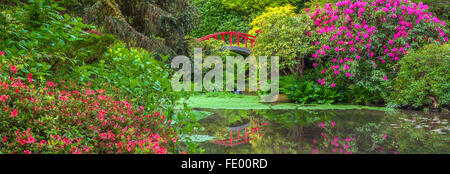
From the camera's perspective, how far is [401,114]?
9625 millimetres

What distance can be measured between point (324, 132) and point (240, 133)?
4.66ft

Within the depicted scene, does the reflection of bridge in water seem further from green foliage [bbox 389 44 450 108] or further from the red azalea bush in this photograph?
green foliage [bbox 389 44 450 108]

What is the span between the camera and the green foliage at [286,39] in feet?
42.8

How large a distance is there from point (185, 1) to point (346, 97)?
7.46 metres

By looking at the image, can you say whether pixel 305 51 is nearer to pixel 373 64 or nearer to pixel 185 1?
pixel 373 64

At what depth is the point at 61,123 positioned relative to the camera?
9.03 feet

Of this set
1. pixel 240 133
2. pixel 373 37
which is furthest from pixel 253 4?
pixel 240 133

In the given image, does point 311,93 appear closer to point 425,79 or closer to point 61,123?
point 425,79

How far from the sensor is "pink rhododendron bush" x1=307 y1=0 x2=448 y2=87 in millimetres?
11781

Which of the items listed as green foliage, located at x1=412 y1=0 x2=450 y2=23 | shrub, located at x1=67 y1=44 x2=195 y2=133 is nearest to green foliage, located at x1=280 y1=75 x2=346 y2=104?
green foliage, located at x1=412 y1=0 x2=450 y2=23

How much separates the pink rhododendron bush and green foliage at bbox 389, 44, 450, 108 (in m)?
0.81

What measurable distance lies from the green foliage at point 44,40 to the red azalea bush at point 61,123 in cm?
42

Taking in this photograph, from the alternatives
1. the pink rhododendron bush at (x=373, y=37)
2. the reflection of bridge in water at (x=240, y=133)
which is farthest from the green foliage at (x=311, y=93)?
the reflection of bridge in water at (x=240, y=133)

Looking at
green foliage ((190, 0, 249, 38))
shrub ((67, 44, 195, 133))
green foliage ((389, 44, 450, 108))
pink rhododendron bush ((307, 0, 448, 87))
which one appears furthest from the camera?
green foliage ((190, 0, 249, 38))
